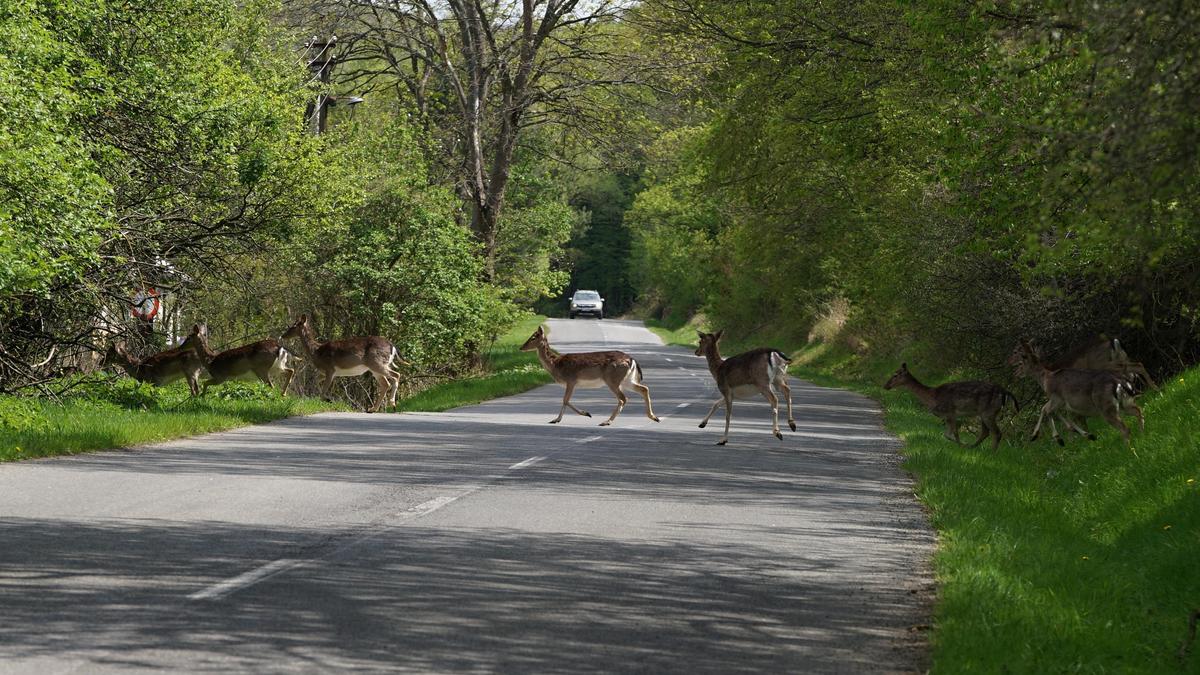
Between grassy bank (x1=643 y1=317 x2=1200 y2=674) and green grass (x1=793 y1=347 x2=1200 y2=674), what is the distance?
0.06ft

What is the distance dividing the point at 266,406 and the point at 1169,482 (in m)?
13.1

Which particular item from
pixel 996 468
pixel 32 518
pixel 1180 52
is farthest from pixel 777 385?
pixel 1180 52

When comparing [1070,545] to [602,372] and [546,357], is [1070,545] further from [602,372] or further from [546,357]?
[546,357]

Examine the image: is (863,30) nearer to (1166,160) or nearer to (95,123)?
(95,123)

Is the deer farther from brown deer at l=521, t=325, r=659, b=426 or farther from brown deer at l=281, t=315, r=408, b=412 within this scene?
→ brown deer at l=521, t=325, r=659, b=426

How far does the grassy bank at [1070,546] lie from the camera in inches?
328

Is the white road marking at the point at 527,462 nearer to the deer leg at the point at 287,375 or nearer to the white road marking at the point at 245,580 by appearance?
the white road marking at the point at 245,580

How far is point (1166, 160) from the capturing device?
706 cm

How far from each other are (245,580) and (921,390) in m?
16.5

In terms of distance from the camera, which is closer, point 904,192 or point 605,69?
point 904,192

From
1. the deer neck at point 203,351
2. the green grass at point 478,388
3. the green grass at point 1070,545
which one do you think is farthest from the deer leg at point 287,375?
the green grass at point 1070,545

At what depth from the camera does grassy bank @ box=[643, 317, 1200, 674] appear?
8.34m

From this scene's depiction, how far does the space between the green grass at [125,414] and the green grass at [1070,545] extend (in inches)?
338

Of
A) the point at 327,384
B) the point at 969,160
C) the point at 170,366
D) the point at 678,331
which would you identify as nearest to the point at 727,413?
the point at 969,160
